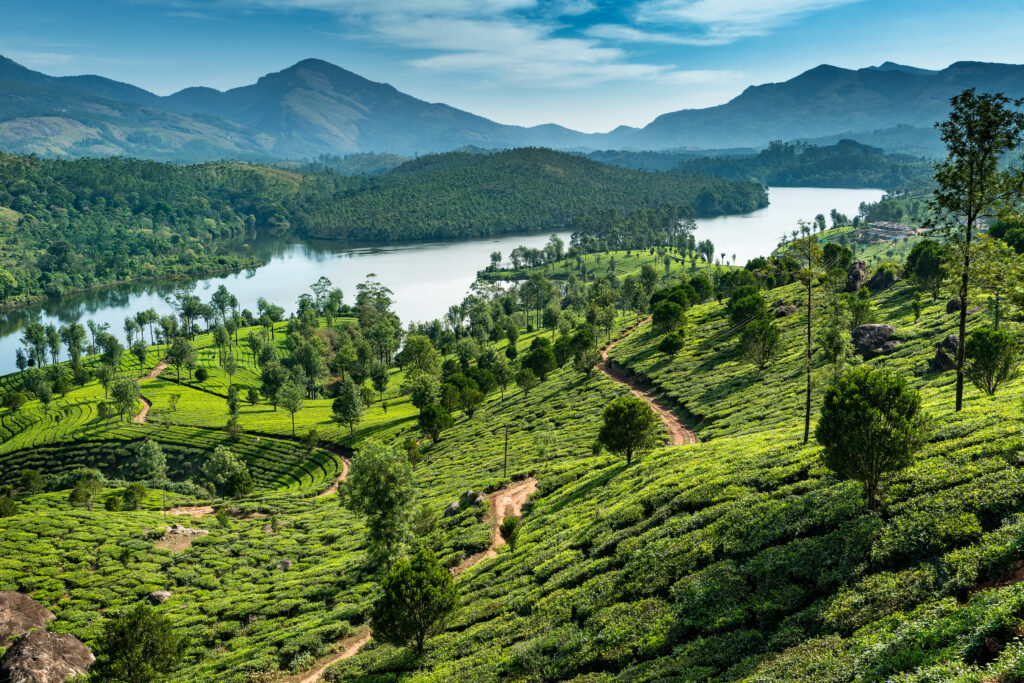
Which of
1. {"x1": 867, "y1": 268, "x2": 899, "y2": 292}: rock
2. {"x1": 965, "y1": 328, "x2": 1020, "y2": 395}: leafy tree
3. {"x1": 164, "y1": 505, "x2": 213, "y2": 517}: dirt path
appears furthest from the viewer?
{"x1": 867, "y1": 268, "x2": 899, "y2": 292}: rock

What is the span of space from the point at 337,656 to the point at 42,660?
62.5ft

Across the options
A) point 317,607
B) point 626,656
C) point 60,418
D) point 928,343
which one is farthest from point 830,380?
point 60,418

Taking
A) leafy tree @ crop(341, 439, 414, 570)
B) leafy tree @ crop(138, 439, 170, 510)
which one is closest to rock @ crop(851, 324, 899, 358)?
leafy tree @ crop(341, 439, 414, 570)

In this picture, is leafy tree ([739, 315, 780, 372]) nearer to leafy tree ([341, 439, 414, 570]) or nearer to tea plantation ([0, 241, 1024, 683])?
tea plantation ([0, 241, 1024, 683])

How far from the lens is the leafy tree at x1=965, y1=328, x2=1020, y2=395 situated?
4153 centimetres

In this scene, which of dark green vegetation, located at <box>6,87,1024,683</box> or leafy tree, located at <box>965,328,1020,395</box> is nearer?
dark green vegetation, located at <box>6,87,1024,683</box>

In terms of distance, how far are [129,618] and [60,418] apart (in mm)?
125859

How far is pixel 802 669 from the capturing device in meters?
18.7

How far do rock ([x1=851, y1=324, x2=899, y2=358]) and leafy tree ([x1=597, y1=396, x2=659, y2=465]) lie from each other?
39020mm

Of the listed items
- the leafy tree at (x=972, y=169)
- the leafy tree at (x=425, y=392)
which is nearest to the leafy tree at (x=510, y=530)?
the leafy tree at (x=972, y=169)

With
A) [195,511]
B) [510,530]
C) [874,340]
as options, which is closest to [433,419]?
[195,511]

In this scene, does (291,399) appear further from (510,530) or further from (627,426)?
(627,426)

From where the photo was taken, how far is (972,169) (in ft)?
111

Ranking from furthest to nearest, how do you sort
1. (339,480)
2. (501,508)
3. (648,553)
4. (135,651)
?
(339,480) < (501,508) < (135,651) < (648,553)
